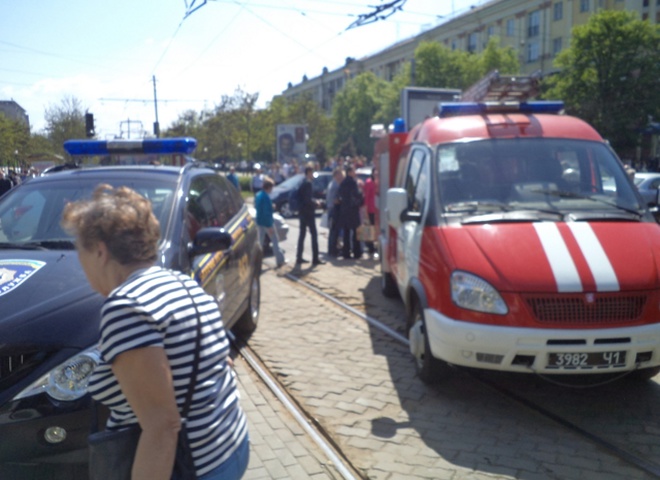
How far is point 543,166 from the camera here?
599 cm

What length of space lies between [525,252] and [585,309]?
568 millimetres

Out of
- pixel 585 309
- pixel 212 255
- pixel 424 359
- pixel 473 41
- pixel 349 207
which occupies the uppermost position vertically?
pixel 473 41

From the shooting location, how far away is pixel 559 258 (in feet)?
16.0

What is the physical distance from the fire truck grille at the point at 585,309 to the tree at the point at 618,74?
33.3 metres

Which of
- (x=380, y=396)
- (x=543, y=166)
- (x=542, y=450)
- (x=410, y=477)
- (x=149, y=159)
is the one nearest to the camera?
(x=410, y=477)

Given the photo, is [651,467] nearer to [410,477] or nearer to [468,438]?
[468,438]

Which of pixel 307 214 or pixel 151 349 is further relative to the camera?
pixel 307 214

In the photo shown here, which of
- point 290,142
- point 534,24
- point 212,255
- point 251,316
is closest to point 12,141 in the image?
point 251,316

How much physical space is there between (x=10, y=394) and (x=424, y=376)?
3310 millimetres

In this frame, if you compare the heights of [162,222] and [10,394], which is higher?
[162,222]

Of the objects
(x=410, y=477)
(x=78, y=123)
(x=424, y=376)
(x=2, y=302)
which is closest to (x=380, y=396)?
(x=424, y=376)

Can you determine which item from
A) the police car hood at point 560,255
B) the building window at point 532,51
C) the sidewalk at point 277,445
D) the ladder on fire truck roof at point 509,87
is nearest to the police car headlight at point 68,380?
the sidewalk at point 277,445

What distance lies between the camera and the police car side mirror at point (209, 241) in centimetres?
474

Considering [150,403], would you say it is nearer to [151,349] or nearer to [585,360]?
[151,349]
